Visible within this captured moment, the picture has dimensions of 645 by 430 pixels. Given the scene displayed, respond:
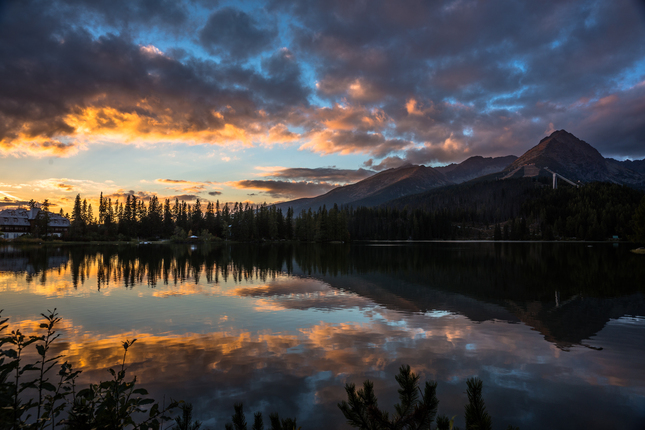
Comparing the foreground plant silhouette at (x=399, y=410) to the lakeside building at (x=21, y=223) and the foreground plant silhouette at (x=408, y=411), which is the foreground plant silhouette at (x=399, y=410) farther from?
the lakeside building at (x=21, y=223)

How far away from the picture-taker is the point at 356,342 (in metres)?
14.5

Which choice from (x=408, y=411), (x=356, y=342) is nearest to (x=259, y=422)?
(x=408, y=411)

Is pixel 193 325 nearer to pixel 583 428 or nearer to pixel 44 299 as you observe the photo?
pixel 44 299

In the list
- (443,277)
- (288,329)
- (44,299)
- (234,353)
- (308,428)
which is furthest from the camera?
(443,277)

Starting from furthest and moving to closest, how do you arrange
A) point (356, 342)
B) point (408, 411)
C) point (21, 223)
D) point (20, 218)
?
1. point (20, 218)
2. point (21, 223)
3. point (356, 342)
4. point (408, 411)

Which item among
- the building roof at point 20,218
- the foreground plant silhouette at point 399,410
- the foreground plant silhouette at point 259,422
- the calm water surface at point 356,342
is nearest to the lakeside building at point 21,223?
the building roof at point 20,218

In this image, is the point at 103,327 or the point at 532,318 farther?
the point at 532,318

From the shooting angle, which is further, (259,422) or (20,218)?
(20,218)

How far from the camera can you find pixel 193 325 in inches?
682

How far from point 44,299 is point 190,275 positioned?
15.0 meters

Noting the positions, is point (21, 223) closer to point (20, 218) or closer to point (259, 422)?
point (20, 218)

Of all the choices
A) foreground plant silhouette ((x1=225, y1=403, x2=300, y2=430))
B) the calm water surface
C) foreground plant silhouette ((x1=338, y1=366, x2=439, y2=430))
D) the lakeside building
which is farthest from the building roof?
foreground plant silhouette ((x1=338, y1=366, x2=439, y2=430))

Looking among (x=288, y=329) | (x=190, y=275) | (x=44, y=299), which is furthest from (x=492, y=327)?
(x=190, y=275)

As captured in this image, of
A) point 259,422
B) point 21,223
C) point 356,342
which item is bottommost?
point 356,342
